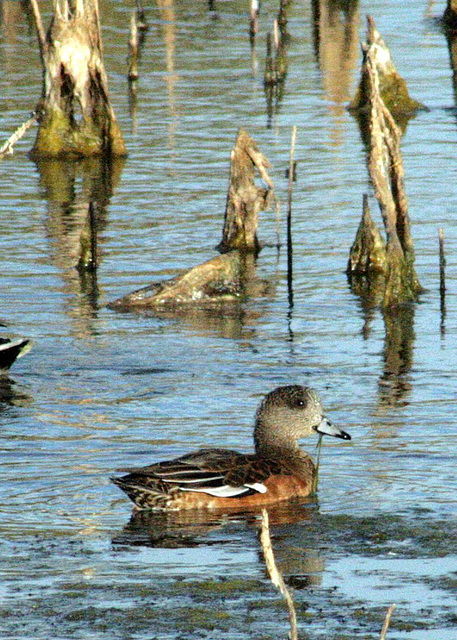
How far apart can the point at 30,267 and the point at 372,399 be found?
6641 mm

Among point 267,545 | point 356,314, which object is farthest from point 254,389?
point 267,545

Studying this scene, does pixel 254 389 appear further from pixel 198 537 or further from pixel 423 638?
pixel 423 638

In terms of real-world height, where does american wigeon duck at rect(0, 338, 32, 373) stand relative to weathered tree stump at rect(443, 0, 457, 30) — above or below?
above

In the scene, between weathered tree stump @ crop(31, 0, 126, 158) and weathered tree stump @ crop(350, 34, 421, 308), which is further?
weathered tree stump @ crop(31, 0, 126, 158)

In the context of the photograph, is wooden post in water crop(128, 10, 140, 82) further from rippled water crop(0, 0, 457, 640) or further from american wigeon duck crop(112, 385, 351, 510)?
american wigeon duck crop(112, 385, 351, 510)

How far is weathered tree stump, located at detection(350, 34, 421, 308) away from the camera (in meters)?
13.8

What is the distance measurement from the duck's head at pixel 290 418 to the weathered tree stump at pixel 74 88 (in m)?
13.2

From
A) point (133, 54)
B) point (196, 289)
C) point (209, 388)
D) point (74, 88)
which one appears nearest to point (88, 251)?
point (196, 289)

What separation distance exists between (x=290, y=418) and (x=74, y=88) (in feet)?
46.0

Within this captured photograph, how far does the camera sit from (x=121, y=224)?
2002 cm

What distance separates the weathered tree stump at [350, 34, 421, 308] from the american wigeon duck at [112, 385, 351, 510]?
4.62 metres

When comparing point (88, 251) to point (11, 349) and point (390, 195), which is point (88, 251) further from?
point (11, 349)

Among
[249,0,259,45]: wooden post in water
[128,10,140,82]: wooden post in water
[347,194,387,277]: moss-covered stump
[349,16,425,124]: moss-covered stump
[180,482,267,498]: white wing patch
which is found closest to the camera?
[180,482,267,498]: white wing patch

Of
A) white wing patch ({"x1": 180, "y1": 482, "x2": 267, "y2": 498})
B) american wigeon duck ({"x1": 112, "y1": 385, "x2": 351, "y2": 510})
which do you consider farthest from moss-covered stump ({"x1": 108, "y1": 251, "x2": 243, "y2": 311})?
white wing patch ({"x1": 180, "y1": 482, "x2": 267, "y2": 498})
